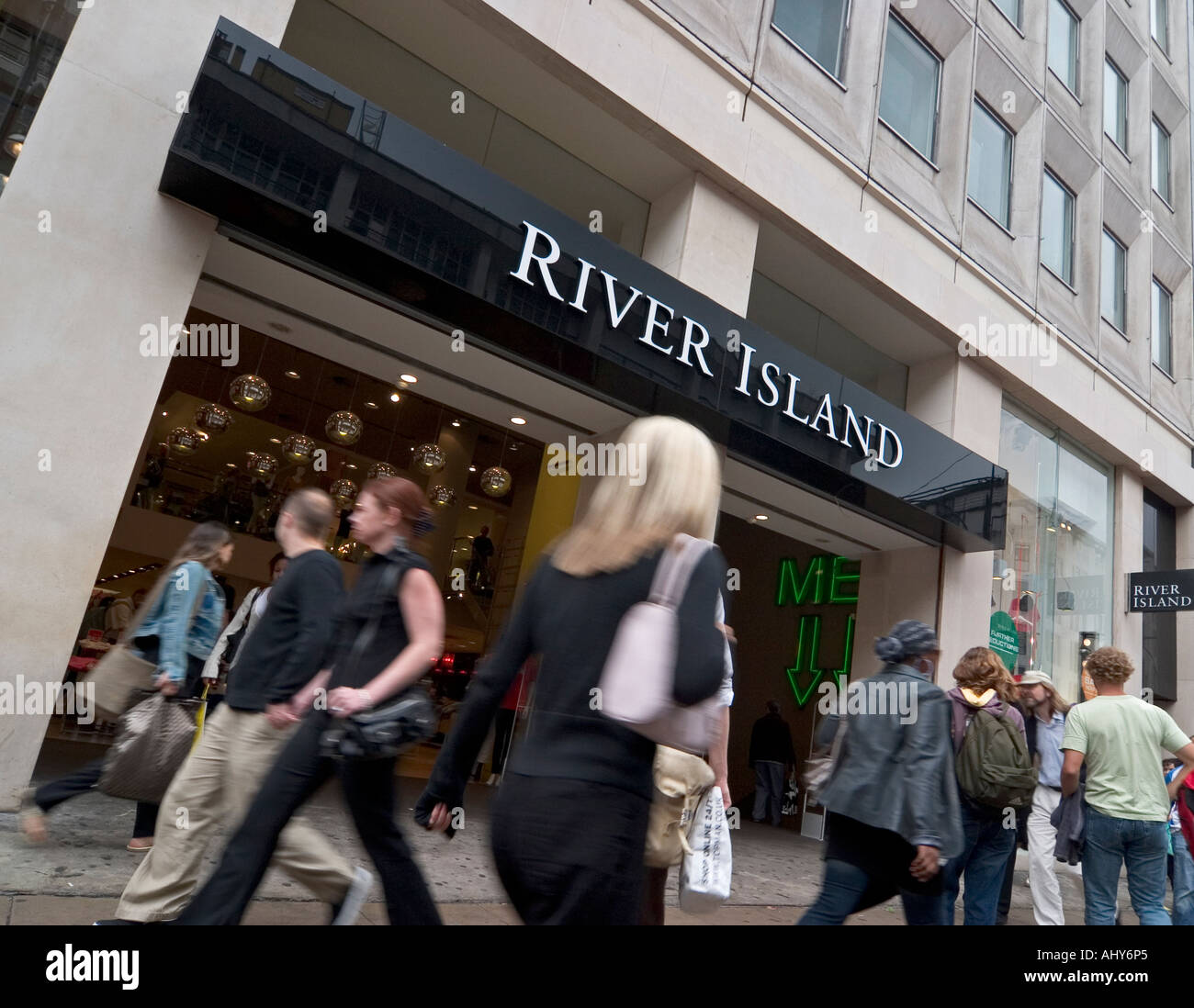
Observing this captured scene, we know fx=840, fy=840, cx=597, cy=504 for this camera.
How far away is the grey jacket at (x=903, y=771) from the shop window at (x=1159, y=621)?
14.2 meters

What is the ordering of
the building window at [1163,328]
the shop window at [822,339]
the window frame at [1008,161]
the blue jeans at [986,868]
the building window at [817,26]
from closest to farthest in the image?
1. the blue jeans at [986,868]
2. the building window at [817,26]
3. the shop window at [822,339]
4. the window frame at [1008,161]
5. the building window at [1163,328]

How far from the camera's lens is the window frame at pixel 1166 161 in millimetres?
16859

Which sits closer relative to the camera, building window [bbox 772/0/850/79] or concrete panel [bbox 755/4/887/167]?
concrete panel [bbox 755/4/887/167]

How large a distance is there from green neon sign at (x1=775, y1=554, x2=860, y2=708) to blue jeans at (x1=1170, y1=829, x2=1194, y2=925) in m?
6.94

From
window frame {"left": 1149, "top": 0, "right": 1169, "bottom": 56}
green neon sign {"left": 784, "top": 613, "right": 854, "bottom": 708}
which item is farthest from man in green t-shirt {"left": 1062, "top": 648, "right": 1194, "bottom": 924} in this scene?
window frame {"left": 1149, "top": 0, "right": 1169, "bottom": 56}

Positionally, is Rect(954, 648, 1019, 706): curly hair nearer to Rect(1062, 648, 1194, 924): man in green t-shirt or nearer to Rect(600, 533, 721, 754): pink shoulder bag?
Rect(1062, 648, 1194, 924): man in green t-shirt

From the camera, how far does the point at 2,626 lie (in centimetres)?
494

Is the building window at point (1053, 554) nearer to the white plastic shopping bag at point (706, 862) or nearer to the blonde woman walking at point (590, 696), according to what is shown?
the white plastic shopping bag at point (706, 862)

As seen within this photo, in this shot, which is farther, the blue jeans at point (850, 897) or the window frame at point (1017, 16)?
the window frame at point (1017, 16)

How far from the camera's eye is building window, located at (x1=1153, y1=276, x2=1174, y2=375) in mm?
16672

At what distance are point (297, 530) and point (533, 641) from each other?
188 cm

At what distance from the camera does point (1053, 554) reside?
43.3ft

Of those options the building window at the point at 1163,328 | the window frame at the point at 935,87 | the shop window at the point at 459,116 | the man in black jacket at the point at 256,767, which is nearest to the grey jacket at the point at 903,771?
the man in black jacket at the point at 256,767
